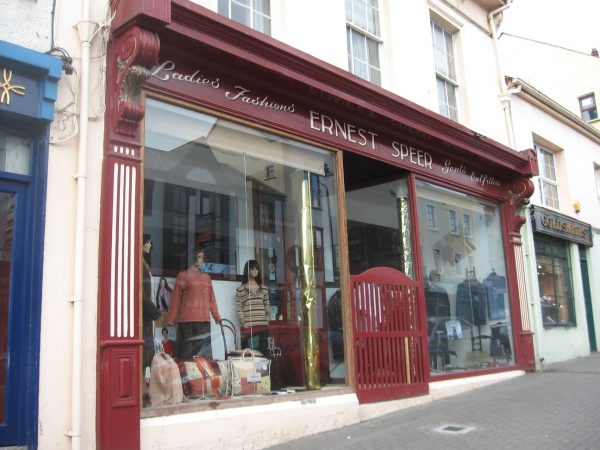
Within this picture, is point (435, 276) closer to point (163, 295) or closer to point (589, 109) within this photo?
point (163, 295)

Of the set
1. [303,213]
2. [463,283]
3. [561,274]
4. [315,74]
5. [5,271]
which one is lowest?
[5,271]

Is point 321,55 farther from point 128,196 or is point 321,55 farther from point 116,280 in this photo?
point 116,280

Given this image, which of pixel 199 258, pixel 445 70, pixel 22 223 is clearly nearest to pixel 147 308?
pixel 199 258

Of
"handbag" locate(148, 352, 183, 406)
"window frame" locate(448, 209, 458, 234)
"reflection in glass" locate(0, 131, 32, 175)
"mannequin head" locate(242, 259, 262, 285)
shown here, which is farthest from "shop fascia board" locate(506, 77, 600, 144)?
"reflection in glass" locate(0, 131, 32, 175)

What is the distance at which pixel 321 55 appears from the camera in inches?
295


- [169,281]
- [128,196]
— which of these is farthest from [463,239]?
[128,196]

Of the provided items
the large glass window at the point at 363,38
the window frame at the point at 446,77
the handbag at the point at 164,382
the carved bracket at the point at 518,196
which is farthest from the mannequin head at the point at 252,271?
the carved bracket at the point at 518,196

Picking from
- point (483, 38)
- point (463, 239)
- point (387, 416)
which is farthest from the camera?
point (483, 38)

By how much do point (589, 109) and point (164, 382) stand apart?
68.6ft

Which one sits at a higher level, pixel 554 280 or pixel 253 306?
pixel 554 280

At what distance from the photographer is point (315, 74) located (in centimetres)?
678

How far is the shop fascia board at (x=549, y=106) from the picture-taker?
11.7 metres

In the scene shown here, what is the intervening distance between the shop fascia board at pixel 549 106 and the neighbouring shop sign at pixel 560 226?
2.38 m

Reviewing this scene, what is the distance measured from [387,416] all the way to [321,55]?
4.58 meters
